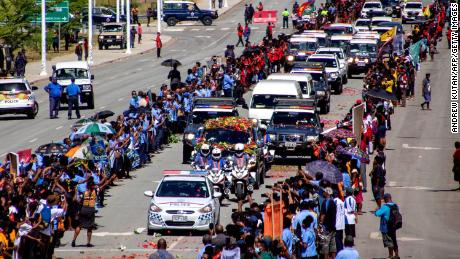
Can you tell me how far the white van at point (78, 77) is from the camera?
186 feet

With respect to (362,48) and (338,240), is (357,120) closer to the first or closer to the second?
(338,240)

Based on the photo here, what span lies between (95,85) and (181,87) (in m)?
19.0

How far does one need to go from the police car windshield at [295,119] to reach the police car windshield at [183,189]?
12112 mm

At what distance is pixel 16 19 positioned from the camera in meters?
82.0

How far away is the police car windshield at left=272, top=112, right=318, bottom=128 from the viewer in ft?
140

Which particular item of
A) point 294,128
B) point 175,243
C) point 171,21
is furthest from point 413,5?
point 175,243

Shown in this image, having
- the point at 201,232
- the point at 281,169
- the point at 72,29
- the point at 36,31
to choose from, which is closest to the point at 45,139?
the point at 281,169

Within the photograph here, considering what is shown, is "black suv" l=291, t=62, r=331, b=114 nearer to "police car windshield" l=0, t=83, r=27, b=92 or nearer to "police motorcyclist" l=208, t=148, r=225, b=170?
"police car windshield" l=0, t=83, r=27, b=92

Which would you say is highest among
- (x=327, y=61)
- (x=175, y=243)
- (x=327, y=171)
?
(x=327, y=171)

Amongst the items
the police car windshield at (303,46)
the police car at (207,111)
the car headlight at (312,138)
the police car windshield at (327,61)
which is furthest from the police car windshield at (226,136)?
the police car windshield at (303,46)

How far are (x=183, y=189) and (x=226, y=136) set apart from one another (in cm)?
784

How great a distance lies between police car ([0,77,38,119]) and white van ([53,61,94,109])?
10.6ft

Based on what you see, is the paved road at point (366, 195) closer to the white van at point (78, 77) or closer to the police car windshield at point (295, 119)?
the white van at point (78, 77)

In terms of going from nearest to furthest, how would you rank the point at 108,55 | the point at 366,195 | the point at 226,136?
1. the point at 366,195
2. the point at 226,136
3. the point at 108,55
